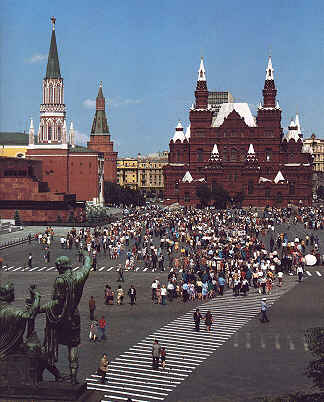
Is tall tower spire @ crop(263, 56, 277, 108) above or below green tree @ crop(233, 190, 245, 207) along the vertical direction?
above

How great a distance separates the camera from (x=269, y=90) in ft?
400

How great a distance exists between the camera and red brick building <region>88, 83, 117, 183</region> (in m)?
160

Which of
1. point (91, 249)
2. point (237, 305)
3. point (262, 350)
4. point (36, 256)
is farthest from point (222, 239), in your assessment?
point (262, 350)

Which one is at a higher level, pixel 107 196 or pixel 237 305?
pixel 107 196

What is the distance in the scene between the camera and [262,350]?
21.6m

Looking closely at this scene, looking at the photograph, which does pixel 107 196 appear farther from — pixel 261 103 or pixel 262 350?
pixel 262 350

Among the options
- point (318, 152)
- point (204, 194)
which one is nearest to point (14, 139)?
point (204, 194)

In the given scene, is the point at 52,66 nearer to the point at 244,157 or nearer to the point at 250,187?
the point at 244,157

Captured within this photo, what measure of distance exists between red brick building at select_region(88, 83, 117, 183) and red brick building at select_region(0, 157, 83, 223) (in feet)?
250

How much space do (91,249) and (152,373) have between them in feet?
93.6

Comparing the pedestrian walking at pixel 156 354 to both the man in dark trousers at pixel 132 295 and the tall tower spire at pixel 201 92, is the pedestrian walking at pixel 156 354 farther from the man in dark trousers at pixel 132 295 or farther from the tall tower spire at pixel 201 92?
the tall tower spire at pixel 201 92

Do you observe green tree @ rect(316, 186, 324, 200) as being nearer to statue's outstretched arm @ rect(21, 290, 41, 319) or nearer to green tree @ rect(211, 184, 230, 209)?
green tree @ rect(211, 184, 230, 209)

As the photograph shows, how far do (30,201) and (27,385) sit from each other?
2760 inches

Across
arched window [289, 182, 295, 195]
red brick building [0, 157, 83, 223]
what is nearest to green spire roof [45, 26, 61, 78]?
arched window [289, 182, 295, 195]
